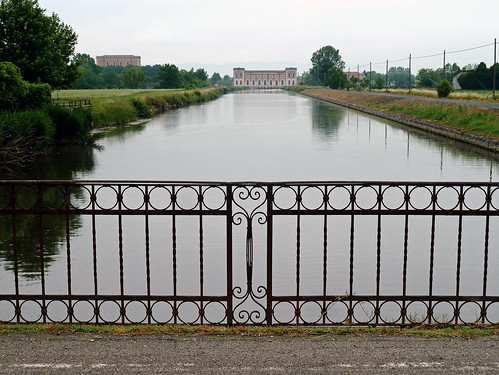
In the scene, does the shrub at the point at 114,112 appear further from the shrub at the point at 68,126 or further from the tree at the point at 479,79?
the tree at the point at 479,79

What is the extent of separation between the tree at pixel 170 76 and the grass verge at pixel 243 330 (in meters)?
121

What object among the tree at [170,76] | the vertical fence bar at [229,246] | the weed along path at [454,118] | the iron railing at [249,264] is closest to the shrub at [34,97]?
the iron railing at [249,264]

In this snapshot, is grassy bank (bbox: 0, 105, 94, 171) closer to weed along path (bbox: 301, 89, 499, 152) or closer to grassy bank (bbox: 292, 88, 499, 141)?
weed along path (bbox: 301, 89, 499, 152)

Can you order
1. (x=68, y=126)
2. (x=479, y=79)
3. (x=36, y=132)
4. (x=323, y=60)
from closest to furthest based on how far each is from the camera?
(x=36, y=132) < (x=68, y=126) < (x=479, y=79) < (x=323, y=60)

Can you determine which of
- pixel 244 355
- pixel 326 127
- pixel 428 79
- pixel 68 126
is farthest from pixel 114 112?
pixel 428 79

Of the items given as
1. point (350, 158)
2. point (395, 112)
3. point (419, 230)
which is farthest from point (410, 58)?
point (419, 230)

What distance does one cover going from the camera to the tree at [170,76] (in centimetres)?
12244

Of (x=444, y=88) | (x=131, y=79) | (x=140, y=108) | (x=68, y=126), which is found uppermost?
(x=131, y=79)

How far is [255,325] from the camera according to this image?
543 centimetres

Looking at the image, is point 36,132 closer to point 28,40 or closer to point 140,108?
point 28,40

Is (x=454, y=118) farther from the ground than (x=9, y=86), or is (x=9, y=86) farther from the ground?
(x=9, y=86)

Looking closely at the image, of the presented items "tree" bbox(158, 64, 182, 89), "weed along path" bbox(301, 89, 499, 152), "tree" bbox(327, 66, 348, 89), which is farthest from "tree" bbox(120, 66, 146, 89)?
"weed along path" bbox(301, 89, 499, 152)

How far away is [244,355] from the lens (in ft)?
14.8

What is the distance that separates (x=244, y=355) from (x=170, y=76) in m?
122
